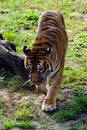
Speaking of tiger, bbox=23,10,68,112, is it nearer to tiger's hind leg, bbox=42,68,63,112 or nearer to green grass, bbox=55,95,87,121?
tiger's hind leg, bbox=42,68,63,112

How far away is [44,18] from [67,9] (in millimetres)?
4562

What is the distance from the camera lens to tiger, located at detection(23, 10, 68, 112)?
229 inches

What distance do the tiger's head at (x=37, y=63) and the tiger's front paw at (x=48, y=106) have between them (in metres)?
0.55

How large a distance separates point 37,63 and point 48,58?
219mm

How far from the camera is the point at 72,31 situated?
9664 mm

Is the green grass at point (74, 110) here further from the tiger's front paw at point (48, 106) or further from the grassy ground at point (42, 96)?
the tiger's front paw at point (48, 106)

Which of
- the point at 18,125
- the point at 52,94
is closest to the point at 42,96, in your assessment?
the point at 52,94

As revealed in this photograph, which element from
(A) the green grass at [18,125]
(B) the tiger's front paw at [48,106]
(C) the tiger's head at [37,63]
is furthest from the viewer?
(B) the tiger's front paw at [48,106]

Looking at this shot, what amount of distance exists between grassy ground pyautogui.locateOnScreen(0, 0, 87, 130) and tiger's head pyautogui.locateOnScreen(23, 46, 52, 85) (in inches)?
24.6

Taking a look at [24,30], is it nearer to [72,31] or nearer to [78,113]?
[72,31]

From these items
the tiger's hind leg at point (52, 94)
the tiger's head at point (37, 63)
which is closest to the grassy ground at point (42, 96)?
the tiger's hind leg at point (52, 94)

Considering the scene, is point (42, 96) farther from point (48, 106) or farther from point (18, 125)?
point (18, 125)

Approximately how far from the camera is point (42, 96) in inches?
265

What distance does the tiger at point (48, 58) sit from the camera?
5.83 m
